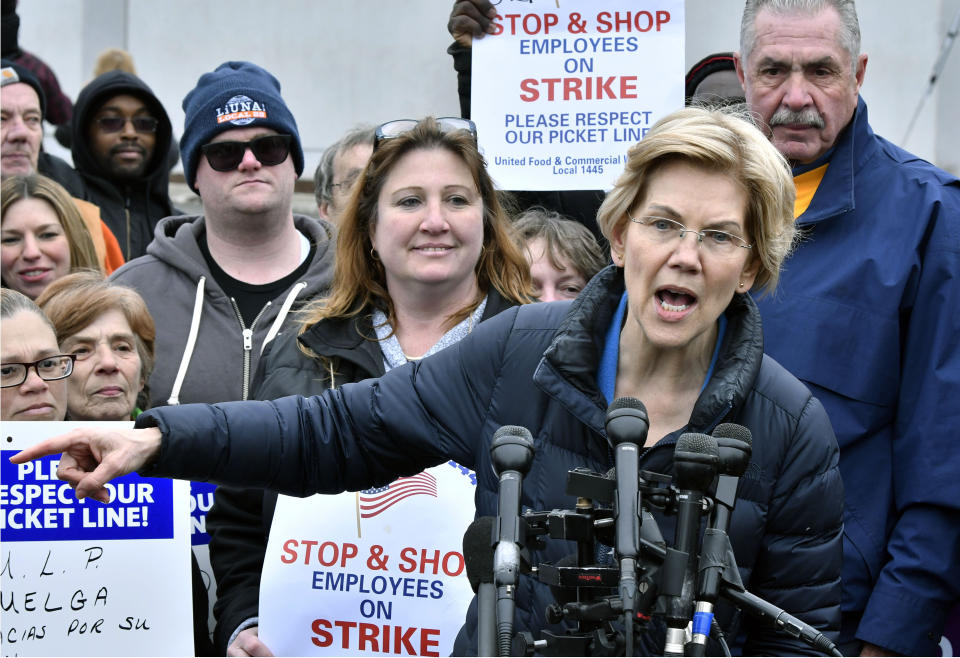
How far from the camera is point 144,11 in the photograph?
11414mm

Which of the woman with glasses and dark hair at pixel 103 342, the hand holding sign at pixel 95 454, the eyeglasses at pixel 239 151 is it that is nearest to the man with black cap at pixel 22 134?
the eyeglasses at pixel 239 151

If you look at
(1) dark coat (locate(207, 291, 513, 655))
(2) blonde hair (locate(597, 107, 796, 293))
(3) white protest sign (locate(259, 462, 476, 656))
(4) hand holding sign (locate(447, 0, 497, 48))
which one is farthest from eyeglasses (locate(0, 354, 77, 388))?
(2) blonde hair (locate(597, 107, 796, 293))

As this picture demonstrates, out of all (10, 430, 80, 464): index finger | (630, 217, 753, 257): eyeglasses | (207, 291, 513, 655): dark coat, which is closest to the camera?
(10, 430, 80, 464): index finger

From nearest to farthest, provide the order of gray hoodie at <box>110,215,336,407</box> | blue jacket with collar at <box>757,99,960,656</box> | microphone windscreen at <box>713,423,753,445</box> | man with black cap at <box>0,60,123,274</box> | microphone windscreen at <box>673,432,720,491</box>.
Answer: microphone windscreen at <box>673,432,720,491</box> → microphone windscreen at <box>713,423,753,445</box> → blue jacket with collar at <box>757,99,960,656</box> → gray hoodie at <box>110,215,336,407</box> → man with black cap at <box>0,60,123,274</box>

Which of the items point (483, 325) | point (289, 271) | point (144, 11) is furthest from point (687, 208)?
point (144, 11)

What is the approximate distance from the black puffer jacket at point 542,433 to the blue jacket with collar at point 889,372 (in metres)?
0.83

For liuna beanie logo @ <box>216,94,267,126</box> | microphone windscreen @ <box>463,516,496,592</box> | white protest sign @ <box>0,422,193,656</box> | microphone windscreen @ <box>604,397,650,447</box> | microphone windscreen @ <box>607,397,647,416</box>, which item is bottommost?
white protest sign @ <box>0,422,193,656</box>

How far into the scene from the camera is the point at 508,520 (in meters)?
2.13

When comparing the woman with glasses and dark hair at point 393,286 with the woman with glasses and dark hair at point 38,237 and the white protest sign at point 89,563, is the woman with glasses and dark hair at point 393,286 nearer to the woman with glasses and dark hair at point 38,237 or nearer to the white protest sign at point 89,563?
the white protest sign at point 89,563

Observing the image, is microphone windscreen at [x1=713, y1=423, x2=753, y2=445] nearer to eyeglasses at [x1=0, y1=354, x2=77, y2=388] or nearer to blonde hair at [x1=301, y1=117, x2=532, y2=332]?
blonde hair at [x1=301, y1=117, x2=532, y2=332]

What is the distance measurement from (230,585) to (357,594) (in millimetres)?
489

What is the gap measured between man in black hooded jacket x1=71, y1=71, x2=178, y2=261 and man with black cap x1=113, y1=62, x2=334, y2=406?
1570 millimetres

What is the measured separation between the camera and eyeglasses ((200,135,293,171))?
519 cm

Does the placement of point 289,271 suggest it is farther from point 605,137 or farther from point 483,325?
point 483,325
